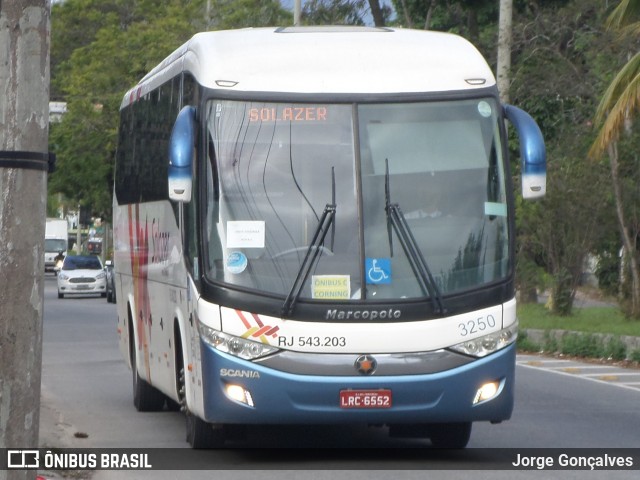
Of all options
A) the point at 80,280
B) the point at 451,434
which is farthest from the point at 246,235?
the point at 80,280

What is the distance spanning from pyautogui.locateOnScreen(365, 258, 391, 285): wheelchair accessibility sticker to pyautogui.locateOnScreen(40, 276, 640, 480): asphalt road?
138cm

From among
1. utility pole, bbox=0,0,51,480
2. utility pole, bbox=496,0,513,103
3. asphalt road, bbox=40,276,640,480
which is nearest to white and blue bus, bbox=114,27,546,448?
asphalt road, bbox=40,276,640,480

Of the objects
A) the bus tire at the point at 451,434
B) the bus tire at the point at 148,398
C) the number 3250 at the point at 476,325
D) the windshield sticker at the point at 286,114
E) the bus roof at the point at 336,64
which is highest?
the bus roof at the point at 336,64

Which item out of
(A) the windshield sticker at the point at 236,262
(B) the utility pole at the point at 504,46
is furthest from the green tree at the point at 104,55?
(A) the windshield sticker at the point at 236,262

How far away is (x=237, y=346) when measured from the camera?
10.4 metres

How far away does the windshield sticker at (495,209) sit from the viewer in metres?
10.9

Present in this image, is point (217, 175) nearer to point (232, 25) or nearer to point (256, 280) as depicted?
point (256, 280)

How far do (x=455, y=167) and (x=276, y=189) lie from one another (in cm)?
136

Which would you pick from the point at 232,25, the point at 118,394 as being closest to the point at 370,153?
the point at 118,394

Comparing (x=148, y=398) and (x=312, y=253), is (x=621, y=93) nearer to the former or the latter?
(x=148, y=398)

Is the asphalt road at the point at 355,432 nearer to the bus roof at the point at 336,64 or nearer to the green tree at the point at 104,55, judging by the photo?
the bus roof at the point at 336,64

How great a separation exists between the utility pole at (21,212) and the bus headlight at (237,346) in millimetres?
4391

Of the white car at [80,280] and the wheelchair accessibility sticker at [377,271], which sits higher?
the wheelchair accessibility sticker at [377,271]

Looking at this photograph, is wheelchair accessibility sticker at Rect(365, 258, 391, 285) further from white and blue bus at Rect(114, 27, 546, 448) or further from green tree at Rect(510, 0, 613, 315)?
green tree at Rect(510, 0, 613, 315)
